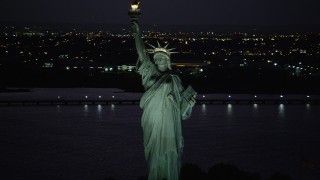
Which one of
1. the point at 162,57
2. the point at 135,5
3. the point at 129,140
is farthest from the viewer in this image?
the point at 129,140

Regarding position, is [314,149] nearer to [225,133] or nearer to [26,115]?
[225,133]

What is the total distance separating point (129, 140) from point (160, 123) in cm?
2316

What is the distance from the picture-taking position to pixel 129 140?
28.1 meters

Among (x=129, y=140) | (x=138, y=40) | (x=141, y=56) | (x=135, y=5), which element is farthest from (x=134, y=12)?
(x=129, y=140)

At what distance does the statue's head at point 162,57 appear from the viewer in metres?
5.12

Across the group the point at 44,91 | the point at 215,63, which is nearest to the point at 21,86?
the point at 44,91

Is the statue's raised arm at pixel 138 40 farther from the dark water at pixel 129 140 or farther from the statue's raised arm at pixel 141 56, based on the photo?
the dark water at pixel 129 140

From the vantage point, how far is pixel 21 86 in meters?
67.1

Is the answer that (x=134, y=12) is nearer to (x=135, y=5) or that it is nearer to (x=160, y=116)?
(x=135, y=5)

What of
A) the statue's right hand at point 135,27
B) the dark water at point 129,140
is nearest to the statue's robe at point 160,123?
the statue's right hand at point 135,27

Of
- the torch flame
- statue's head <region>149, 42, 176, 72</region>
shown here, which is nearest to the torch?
the torch flame

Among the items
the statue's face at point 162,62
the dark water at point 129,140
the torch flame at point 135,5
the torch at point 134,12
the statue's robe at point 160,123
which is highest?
the torch flame at point 135,5

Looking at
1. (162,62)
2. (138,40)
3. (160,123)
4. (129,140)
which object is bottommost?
(129,140)

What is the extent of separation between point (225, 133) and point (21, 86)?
39.0 m
